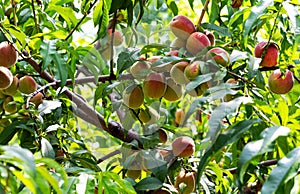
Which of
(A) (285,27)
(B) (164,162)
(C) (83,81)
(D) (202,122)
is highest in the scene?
(A) (285,27)

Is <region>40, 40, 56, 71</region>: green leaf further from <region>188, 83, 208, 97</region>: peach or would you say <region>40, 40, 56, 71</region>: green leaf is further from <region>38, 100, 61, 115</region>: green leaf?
<region>188, 83, 208, 97</region>: peach

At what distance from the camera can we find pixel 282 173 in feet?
1.72

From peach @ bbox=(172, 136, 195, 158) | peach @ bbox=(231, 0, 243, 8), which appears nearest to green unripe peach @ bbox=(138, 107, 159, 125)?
peach @ bbox=(172, 136, 195, 158)

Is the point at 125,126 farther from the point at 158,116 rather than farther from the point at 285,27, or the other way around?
the point at 285,27

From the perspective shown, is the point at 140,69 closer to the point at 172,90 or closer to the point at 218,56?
the point at 172,90

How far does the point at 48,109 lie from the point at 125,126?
0.60 feet

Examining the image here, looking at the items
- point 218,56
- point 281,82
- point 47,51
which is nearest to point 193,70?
point 218,56

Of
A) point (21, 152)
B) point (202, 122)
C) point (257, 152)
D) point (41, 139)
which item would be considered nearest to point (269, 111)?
point (257, 152)

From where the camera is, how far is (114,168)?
1166 mm

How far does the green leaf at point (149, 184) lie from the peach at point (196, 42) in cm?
25

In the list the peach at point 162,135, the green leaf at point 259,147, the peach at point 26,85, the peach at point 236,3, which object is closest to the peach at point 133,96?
the peach at point 162,135

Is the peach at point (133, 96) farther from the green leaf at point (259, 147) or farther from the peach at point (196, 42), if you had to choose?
the green leaf at point (259, 147)

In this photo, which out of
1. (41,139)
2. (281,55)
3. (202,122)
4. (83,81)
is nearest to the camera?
(41,139)

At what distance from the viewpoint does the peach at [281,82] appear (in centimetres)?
88
